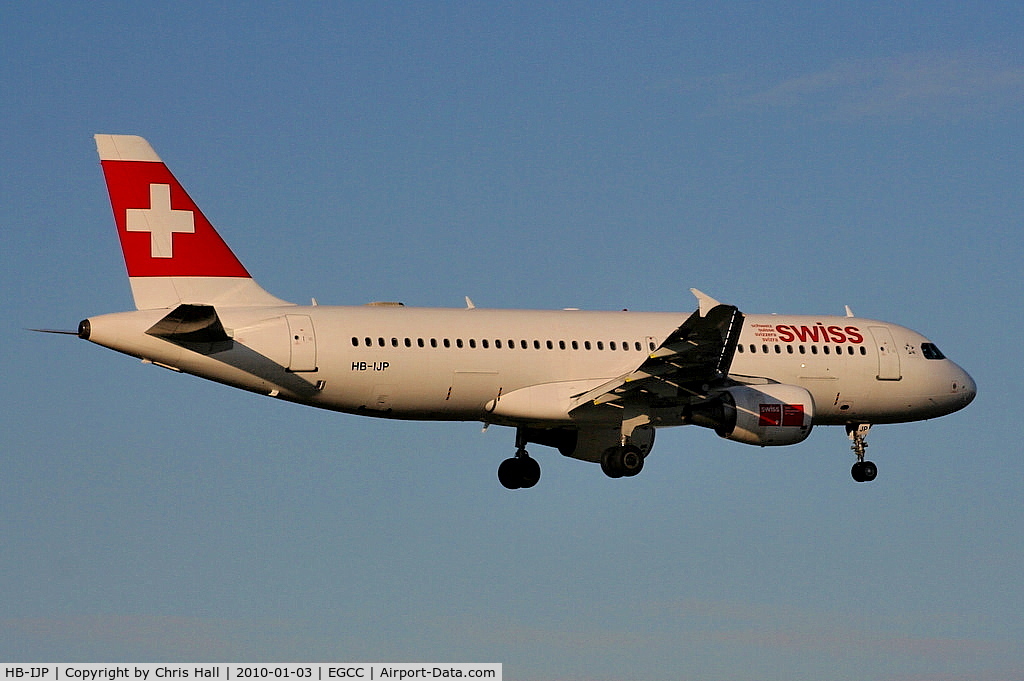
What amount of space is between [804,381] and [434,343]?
10.3 m

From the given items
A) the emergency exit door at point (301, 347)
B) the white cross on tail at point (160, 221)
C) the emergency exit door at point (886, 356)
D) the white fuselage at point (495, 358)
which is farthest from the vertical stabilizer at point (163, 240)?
the emergency exit door at point (886, 356)

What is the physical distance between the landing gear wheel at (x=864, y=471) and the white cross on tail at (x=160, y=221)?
18790mm

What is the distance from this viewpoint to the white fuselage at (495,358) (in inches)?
1515

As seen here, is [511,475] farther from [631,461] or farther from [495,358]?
[495,358]

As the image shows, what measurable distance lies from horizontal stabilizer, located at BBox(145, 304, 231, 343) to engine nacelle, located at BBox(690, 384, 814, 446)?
11761mm

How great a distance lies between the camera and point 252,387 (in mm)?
38750

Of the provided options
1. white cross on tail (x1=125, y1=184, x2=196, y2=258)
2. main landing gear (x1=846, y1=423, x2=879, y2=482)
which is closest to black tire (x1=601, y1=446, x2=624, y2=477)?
main landing gear (x1=846, y1=423, x2=879, y2=482)

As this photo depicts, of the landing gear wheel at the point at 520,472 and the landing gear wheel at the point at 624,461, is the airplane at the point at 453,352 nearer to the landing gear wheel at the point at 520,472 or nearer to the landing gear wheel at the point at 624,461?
the landing gear wheel at the point at 624,461

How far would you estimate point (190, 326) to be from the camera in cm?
3731

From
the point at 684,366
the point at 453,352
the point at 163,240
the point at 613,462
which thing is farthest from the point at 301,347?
the point at 684,366

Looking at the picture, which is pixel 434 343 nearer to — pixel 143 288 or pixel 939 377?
pixel 143 288

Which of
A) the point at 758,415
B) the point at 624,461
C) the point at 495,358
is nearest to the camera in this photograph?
the point at 495,358

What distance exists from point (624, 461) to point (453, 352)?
5357 millimetres

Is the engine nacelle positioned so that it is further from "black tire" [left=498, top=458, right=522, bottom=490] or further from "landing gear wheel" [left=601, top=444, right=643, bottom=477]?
"black tire" [left=498, top=458, right=522, bottom=490]
